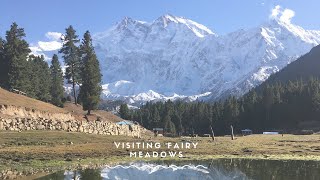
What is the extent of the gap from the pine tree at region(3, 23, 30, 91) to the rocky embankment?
22.8 meters

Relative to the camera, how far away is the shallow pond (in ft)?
116

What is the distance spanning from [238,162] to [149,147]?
1734cm

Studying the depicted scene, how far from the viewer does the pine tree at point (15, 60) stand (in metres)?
109

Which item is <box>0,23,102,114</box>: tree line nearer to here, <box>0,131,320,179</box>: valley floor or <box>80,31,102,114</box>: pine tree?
<box>80,31,102,114</box>: pine tree

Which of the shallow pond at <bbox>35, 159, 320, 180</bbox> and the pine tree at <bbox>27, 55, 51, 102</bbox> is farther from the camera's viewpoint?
the pine tree at <bbox>27, 55, 51, 102</bbox>

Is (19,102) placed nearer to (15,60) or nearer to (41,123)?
(41,123)

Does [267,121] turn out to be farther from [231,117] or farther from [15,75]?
[15,75]

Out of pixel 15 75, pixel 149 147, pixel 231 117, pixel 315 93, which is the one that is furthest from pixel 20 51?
pixel 315 93

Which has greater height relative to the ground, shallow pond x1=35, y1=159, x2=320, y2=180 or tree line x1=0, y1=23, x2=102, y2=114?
tree line x1=0, y1=23, x2=102, y2=114

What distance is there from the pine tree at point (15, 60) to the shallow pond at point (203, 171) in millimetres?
71210

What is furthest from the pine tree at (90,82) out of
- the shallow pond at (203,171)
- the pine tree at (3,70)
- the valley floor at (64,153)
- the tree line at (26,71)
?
the shallow pond at (203,171)

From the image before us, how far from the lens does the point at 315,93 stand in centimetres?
19212

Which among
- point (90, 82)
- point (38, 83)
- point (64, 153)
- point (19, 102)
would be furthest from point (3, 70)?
point (64, 153)

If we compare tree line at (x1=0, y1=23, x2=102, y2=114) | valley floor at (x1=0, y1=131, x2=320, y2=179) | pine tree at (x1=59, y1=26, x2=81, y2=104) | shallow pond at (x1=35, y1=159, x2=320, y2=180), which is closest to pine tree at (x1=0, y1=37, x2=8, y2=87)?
tree line at (x1=0, y1=23, x2=102, y2=114)
